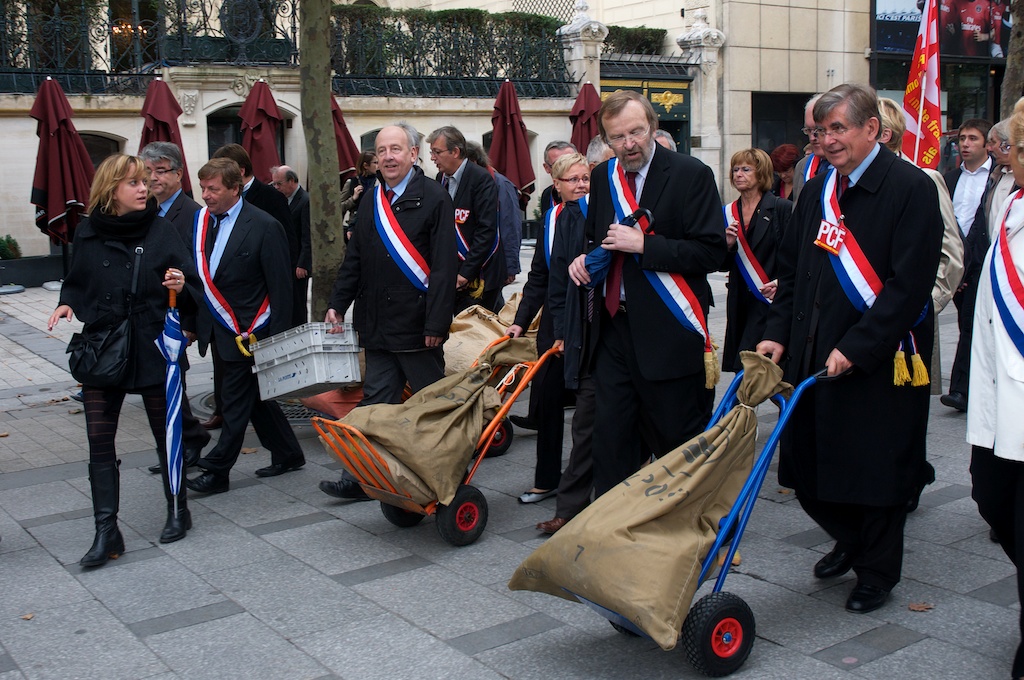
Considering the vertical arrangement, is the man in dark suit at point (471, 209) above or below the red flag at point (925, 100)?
below

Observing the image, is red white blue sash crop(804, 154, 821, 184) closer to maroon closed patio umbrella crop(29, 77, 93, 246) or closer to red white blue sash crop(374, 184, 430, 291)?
red white blue sash crop(374, 184, 430, 291)

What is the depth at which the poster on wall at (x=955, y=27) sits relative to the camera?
24.7 metres

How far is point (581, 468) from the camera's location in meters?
5.26

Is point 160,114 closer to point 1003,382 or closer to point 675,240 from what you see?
point 675,240

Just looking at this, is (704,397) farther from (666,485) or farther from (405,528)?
(405,528)

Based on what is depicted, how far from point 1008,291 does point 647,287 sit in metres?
1.44

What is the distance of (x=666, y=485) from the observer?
358cm

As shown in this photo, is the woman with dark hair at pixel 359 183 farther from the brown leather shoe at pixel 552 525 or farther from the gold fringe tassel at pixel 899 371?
the gold fringe tassel at pixel 899 371

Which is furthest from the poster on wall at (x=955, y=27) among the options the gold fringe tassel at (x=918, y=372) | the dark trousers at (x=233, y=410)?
the gold fringe tassel at (x=918, y=372)

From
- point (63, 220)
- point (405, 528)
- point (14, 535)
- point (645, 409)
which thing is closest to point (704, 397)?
point (645, 409)

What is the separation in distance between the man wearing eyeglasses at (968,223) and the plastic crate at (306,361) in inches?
153

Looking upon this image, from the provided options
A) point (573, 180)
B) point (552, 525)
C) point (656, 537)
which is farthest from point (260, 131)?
point (656, 537)

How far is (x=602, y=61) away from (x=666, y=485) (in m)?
19.1

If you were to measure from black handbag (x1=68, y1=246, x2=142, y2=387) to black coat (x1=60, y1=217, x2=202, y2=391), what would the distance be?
38 millimetres
